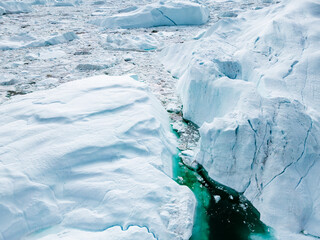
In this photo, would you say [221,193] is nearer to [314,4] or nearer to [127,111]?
[127,111]

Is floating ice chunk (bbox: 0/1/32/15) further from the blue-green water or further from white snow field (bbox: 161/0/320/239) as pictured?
the blue-green water

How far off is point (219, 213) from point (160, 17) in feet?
24.0

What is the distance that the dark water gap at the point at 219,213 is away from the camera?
2.07 metres

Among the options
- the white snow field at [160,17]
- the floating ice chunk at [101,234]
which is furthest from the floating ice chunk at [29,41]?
the floating ice chunk at [101,234]

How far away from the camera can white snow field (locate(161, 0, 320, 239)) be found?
2.18 metres

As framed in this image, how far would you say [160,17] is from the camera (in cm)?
826

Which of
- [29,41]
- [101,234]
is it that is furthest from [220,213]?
[29,41]

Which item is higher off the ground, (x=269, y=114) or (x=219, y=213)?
(x=269, y=114)

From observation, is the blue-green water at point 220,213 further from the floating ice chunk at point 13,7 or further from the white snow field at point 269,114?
the floating ice chunk at point 13,7

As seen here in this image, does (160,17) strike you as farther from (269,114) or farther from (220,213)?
(220,213)

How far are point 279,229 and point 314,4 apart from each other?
336 centimetres

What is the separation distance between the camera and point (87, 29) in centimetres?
795

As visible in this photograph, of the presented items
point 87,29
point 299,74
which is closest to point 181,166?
point 299,74

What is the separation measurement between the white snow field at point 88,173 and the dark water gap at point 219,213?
0.42ft
